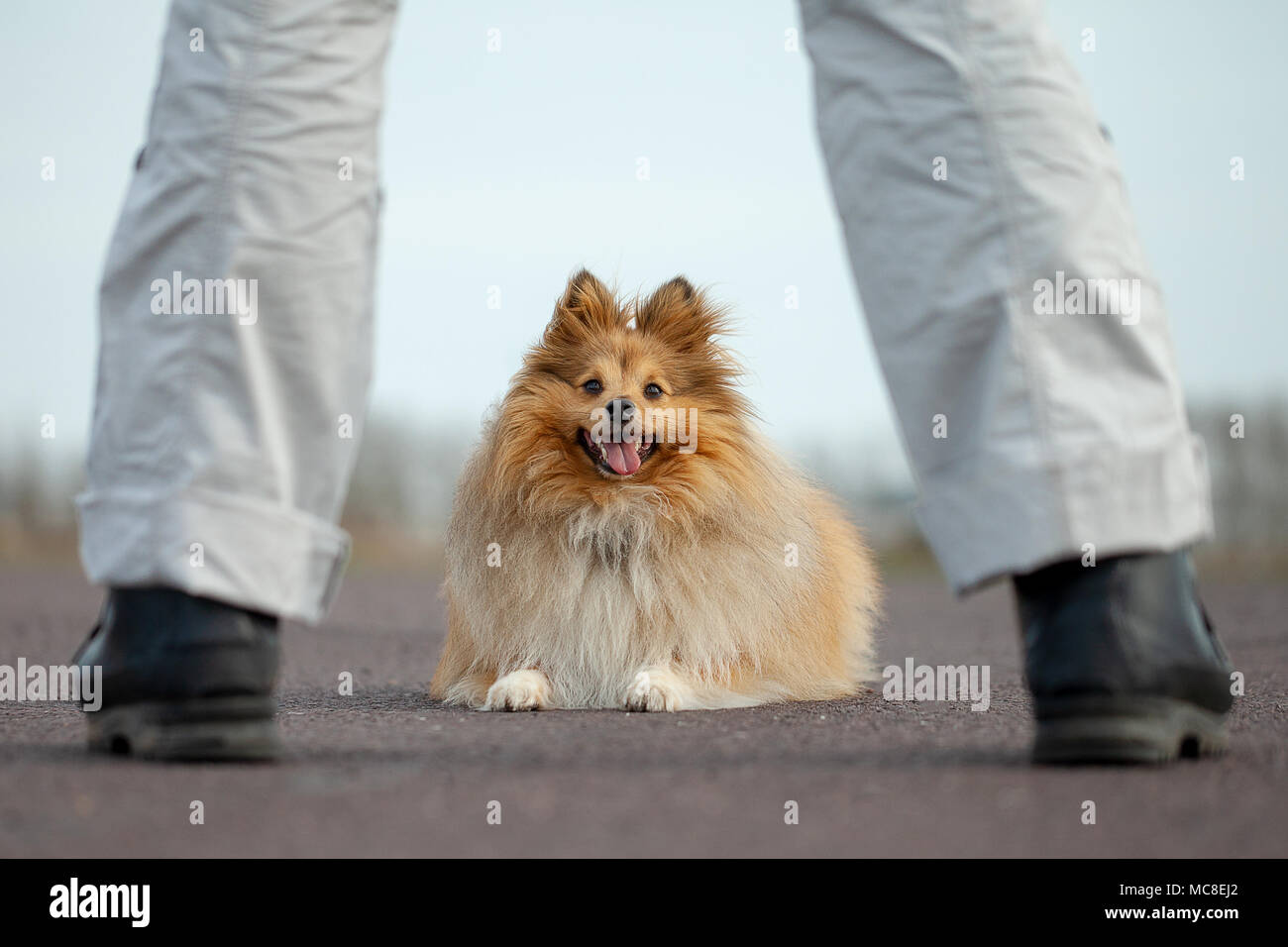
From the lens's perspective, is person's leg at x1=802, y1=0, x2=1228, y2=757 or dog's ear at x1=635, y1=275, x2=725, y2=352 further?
dog's ear at x1=635, y1=275, x2=725, y2=352

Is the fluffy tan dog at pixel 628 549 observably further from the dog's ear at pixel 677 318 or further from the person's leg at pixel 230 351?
the person's leg at pixel 230 351

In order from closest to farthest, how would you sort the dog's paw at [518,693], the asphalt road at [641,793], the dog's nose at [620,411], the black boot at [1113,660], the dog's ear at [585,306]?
1. the asphalt road at [641,793]
2. the black boot at [1113,660]
3. the dog's paw at [518,693]
4. the dog's nose at [620,411]
5. the dog's ear at [585,306]

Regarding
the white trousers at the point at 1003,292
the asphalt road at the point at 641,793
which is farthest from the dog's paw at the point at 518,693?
the white trousers at the point at 1003,292

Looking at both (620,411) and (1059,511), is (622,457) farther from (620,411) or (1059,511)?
(1059,511)

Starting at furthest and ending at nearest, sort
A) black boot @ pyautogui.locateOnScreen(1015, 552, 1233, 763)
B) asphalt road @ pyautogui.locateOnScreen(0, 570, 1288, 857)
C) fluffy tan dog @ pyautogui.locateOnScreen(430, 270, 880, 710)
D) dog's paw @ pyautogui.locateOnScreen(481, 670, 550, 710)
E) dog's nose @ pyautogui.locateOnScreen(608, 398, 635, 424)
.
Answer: dog's nose @ pyautogui.locateOnScreen(608, 398, 635, 424), fluffy tan dog @ pyautogui.locateOnScreen(430, 270, 880, 710), dog's paw @ pyautogui.locateOnScreen(481, 670, 550, 710), black boot @ pyautogui.locateOnScreen(1015, 552, 1233, 763), asphalt road @ pyautogui.locateOnScreen(0, 570, 1288, 857)

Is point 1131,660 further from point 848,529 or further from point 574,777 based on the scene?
point 848,529

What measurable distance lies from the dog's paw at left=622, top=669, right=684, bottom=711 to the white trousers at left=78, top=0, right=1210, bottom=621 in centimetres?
203

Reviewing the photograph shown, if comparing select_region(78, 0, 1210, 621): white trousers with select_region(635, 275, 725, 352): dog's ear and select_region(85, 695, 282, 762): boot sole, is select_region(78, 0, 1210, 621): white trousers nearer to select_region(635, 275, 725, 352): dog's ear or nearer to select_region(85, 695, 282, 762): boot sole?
select_region(85, 695, 282, 762): boot sole

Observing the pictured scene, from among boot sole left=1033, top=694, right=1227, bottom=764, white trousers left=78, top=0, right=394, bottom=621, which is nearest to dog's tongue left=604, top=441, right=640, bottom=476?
white trousers left=78, top=0, right=394, bottom=621

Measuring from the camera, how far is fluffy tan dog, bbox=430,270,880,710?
483 centimetres

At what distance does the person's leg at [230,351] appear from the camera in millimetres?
2486

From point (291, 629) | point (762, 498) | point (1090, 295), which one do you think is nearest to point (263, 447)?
point (1090, 295)

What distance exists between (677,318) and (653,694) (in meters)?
1.83

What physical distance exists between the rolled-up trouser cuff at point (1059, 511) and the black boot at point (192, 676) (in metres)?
1.39
